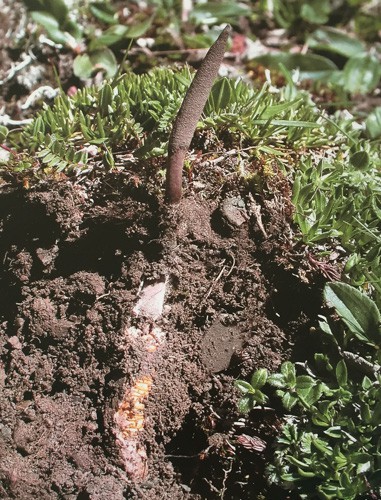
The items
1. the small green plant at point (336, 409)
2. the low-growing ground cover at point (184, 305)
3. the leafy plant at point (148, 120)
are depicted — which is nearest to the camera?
the small green plant at point (336, 409)

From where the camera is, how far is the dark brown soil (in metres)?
2.07

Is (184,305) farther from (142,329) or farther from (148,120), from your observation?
(148,120)

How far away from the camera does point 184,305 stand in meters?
2.28

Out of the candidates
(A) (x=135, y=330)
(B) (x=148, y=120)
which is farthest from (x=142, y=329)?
(B) (x=148, y=120)

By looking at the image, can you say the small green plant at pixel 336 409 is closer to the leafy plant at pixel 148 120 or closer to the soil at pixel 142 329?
the soil at pixel 142 329

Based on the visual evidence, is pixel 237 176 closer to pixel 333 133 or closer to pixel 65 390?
pixel 333 133

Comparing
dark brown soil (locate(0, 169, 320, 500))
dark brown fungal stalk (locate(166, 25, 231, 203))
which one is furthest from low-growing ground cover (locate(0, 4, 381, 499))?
dark brown fungal stalk (locate(166, 25, 231, 203))

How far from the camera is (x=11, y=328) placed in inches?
89.0

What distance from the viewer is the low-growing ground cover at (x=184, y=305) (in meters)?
2.04

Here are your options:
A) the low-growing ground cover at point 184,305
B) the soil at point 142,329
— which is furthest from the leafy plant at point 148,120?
the soil at point 142,329

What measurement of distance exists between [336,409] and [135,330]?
821 mm

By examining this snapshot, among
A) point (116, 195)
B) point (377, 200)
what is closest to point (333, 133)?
point (377, 200)

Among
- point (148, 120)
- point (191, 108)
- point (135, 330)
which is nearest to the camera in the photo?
point (191, 108)

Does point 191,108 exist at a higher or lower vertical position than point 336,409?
higher
